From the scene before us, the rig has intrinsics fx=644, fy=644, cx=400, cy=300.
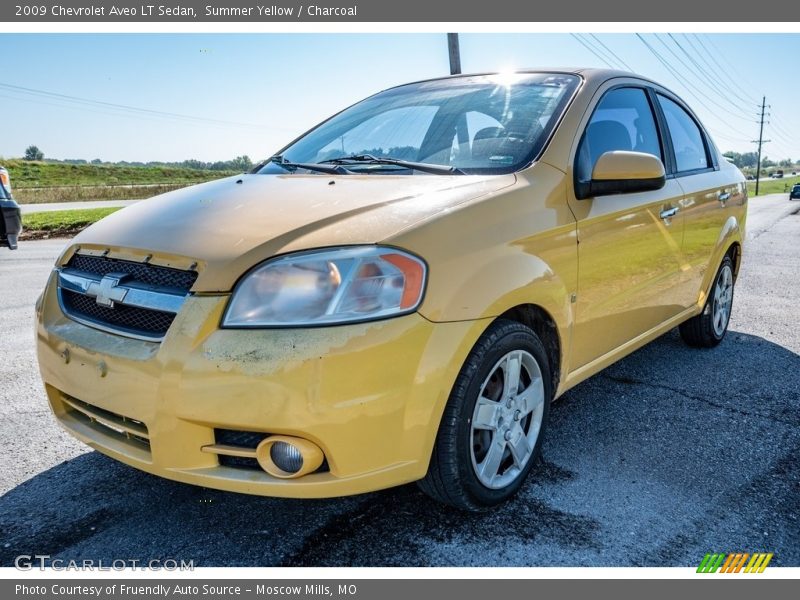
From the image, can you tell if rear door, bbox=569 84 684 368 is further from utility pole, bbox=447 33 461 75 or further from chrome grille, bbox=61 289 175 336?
utility pole, bbox=447 33 461 75

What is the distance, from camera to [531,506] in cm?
245

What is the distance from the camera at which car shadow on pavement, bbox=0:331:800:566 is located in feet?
7.02

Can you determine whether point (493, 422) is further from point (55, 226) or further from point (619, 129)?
point (55, 226)

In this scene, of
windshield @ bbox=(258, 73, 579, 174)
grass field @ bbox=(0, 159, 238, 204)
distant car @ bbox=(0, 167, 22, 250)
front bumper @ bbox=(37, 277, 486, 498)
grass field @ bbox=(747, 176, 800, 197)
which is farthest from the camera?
grass field @ bbox=(747, 176, 800, 197)

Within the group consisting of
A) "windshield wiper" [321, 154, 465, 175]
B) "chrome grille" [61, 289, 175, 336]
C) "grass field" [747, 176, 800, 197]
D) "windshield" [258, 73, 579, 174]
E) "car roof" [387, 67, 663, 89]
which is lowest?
"grass field" [747, 176, 800, 197]

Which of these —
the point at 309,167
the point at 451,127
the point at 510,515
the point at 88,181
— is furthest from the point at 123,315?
the point at 88,181

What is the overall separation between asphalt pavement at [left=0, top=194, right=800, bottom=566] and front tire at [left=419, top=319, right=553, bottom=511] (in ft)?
0.45

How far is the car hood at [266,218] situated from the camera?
6.61ft

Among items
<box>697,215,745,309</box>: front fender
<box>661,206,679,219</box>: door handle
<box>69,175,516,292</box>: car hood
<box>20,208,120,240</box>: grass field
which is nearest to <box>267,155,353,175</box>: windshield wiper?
<box>69,175,516,292</box>: car hood

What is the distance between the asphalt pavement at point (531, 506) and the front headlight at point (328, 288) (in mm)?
815

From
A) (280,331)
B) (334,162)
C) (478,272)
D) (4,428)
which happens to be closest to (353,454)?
(280,331)

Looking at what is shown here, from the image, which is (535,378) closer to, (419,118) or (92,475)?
(419,118)

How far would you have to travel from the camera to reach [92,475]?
2705mm

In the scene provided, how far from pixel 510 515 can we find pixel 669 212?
6.38 feet
